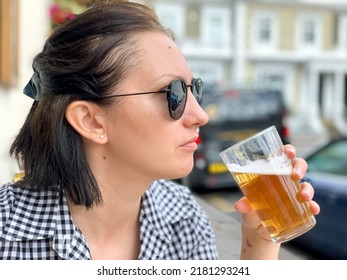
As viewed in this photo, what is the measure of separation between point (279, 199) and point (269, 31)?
2961cm

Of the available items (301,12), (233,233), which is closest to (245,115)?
(233,233)

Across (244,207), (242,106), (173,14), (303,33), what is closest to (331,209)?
(244,207)

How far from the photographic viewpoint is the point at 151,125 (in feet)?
4.01

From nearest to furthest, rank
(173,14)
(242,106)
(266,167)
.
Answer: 1. (266,167)
2. (242,106)
3. (173,14)

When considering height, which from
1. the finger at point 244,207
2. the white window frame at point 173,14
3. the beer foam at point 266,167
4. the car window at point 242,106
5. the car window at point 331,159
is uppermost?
the beer foam at point 266,167

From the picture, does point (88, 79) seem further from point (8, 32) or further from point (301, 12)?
point (301, 12)

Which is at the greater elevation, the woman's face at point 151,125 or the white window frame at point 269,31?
the woman's face at point 151,125

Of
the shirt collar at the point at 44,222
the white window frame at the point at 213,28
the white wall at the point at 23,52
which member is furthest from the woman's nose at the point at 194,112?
the white window frame at the point at 213,28

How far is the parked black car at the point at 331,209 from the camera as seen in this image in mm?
4336

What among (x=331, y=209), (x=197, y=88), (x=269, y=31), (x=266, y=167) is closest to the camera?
(x=266, y=167)

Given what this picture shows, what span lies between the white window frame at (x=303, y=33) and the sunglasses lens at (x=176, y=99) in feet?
98.5

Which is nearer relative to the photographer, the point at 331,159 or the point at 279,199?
the point at 279,199

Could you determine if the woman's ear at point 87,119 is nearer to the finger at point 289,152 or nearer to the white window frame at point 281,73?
the finger at point 289,152

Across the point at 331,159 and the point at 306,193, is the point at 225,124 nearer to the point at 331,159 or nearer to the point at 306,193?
the point at 331,159
